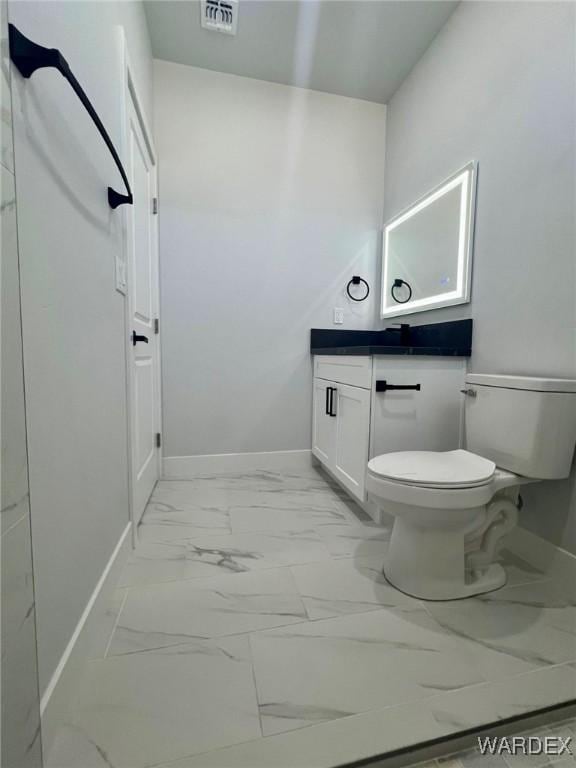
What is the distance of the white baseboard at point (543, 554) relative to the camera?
1.22 meters

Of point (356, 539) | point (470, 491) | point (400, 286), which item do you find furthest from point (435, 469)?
point (400, 286)

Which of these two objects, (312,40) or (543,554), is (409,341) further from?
(312,40)

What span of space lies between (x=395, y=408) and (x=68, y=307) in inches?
50.4

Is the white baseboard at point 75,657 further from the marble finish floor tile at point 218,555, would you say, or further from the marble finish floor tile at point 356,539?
the marble finish floor tile at point 356,539

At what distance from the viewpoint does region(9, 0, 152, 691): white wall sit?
0.66 m

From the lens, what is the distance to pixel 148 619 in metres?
1.05

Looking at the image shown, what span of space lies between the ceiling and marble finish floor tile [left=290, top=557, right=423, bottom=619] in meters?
2.61

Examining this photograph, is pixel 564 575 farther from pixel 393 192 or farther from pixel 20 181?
pixel 393 192

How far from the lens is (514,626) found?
1.04 m

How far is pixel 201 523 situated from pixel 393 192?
234 centimetres

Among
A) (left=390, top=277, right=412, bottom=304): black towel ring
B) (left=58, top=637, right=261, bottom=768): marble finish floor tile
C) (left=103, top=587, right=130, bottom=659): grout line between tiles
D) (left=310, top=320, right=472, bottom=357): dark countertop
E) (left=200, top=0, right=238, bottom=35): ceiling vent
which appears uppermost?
(left=200, top=0, right=238, bottom=35): ceiling vent

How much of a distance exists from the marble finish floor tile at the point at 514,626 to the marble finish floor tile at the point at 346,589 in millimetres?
127

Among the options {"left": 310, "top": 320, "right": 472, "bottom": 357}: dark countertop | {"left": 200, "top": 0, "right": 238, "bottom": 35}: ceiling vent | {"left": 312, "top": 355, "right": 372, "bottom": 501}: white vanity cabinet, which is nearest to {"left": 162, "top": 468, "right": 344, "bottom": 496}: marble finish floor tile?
{"left": 312, "top": 355, "right": 372, "bottom": 501}: white vanity cabinet

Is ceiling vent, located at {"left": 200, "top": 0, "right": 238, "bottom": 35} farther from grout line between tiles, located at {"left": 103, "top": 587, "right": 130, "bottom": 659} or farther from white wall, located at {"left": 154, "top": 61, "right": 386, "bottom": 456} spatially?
grout line between tiles, located at {"left": 103, "top": 587, "right": 130, "bottom": 659}
